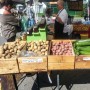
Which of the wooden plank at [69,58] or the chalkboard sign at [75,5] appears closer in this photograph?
the wooden plank at [69,58]

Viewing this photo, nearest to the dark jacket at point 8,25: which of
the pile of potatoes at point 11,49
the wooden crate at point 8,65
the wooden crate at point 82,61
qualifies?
the pile of potatoes at point 11,49

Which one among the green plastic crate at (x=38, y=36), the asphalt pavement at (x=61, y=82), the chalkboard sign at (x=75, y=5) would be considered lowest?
the asphalt pavement at (x=61, y=82)

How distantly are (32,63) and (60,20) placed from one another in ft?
11.8

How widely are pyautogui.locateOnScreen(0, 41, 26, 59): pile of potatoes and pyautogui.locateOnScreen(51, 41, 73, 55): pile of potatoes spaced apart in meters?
0.58

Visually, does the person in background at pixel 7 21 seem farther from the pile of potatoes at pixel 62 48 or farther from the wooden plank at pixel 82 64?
the wooden plank at pixel 82 64

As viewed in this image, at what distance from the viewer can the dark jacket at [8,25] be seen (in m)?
6.69

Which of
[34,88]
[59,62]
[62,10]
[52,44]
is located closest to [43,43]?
[52,44]

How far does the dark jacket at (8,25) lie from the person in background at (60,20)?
4.78 feet

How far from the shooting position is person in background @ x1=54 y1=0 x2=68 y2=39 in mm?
7660

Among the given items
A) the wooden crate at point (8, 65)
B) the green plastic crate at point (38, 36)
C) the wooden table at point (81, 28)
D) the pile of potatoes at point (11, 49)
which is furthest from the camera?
the wooden table at point (81, 28)

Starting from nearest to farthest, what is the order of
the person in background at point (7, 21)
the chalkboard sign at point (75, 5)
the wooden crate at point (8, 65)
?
the wooden crate at point (8, 65) < the person in background at point (7, 21) < the chalkboard sign at point (75, 5)

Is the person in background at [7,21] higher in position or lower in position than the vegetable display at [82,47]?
higher

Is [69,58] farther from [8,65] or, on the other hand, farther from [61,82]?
[61,82]

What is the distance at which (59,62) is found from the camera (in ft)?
14.4
